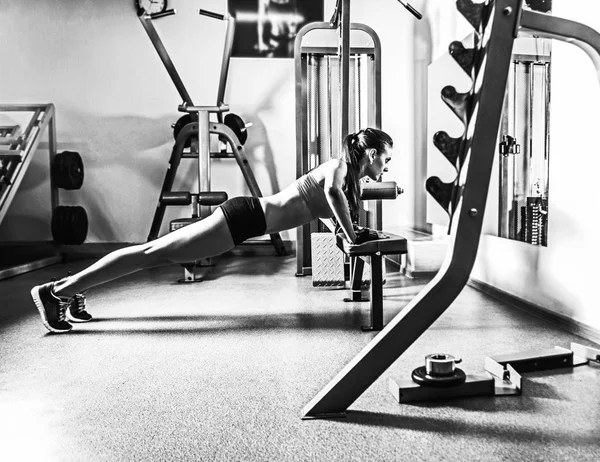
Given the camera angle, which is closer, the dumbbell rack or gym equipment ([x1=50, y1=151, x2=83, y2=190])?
the dumbbell rack

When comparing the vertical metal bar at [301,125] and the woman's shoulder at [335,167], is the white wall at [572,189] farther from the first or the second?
the vertical metal bar at [301,125]

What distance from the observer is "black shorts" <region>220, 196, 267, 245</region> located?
277 cm

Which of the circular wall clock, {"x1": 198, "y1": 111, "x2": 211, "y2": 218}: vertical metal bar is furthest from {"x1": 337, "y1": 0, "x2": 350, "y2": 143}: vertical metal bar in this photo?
the circular wall clock

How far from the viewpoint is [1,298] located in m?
3.93

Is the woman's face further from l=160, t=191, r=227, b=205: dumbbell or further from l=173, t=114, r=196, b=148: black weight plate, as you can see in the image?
l=173, t=114, r=196, b=148: black weight plate

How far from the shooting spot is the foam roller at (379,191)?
3584 mm

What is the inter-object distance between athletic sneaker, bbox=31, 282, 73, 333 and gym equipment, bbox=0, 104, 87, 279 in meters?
2.46

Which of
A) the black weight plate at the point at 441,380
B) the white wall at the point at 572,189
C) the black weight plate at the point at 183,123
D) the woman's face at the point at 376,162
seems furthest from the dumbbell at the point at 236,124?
the black weight plate at the point at 441,380

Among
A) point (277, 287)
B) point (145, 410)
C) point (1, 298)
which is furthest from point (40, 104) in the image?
point (145, 410)

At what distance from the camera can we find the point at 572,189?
2873 millimetres

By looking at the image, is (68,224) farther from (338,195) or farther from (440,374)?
(440,374)

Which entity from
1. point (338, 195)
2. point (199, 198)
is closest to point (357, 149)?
point (338, 195)

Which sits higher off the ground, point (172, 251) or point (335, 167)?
point (335, 167)

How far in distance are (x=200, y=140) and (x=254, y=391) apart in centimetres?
362
